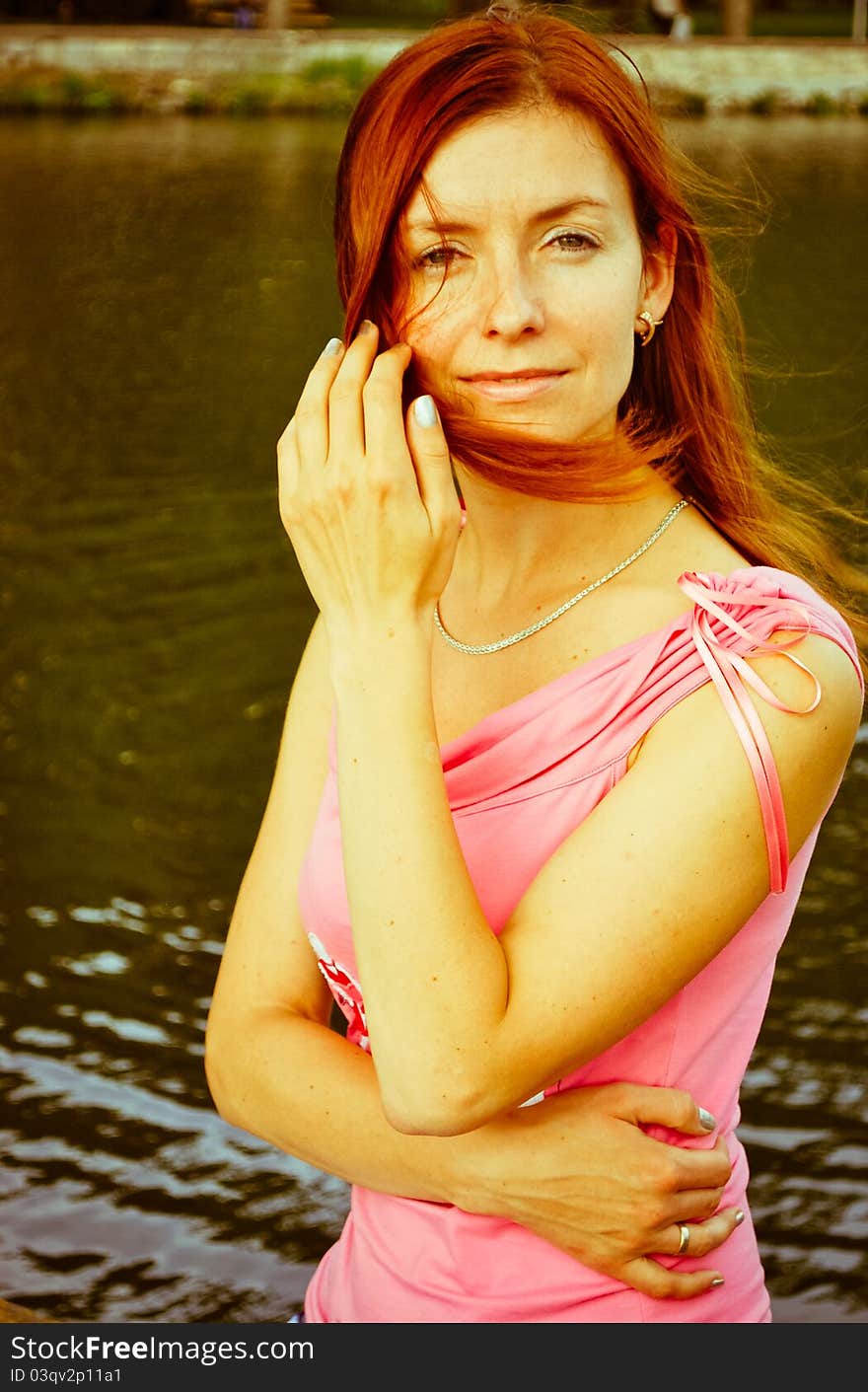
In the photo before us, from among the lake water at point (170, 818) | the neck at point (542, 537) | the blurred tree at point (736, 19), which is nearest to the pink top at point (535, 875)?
the neck at point (542, 537)

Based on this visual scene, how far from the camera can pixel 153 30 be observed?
2928 centimetres

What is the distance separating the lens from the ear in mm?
1943

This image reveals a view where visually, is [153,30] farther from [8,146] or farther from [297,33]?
[8,146]

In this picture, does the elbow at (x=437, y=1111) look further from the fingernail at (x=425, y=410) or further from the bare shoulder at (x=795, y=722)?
the fingernail at (x=425, y=410)

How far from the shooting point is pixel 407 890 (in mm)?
1631

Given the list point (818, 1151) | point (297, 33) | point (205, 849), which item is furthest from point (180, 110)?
point (818, 1151)

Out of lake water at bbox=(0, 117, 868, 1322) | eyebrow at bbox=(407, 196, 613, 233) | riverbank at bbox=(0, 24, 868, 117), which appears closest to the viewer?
eyebrow at bbox=(407, 196, 613, 233)

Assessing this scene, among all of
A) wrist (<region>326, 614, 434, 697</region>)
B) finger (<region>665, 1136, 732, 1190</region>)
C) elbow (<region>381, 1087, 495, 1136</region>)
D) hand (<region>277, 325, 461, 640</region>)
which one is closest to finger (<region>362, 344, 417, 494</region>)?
hand (<region>277, 325, 461, 640</region>)

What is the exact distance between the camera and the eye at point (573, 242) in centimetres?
183

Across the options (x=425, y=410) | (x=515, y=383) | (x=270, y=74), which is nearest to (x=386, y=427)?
(x=425, y=410)

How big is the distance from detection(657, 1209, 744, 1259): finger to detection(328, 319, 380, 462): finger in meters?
0.74

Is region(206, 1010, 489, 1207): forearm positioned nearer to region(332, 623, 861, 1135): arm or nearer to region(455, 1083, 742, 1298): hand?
region(455, 1083, 742, 1298): hand

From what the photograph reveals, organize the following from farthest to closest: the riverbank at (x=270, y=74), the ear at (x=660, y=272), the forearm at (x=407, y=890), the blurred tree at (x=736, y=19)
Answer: the blurred tree at (x=736, y=19) → the riverbank at (x=270, y=74) → the ear at (x=660, y=272) → the forearm at (x=407, y=890)

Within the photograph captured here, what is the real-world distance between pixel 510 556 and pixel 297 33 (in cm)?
2772
